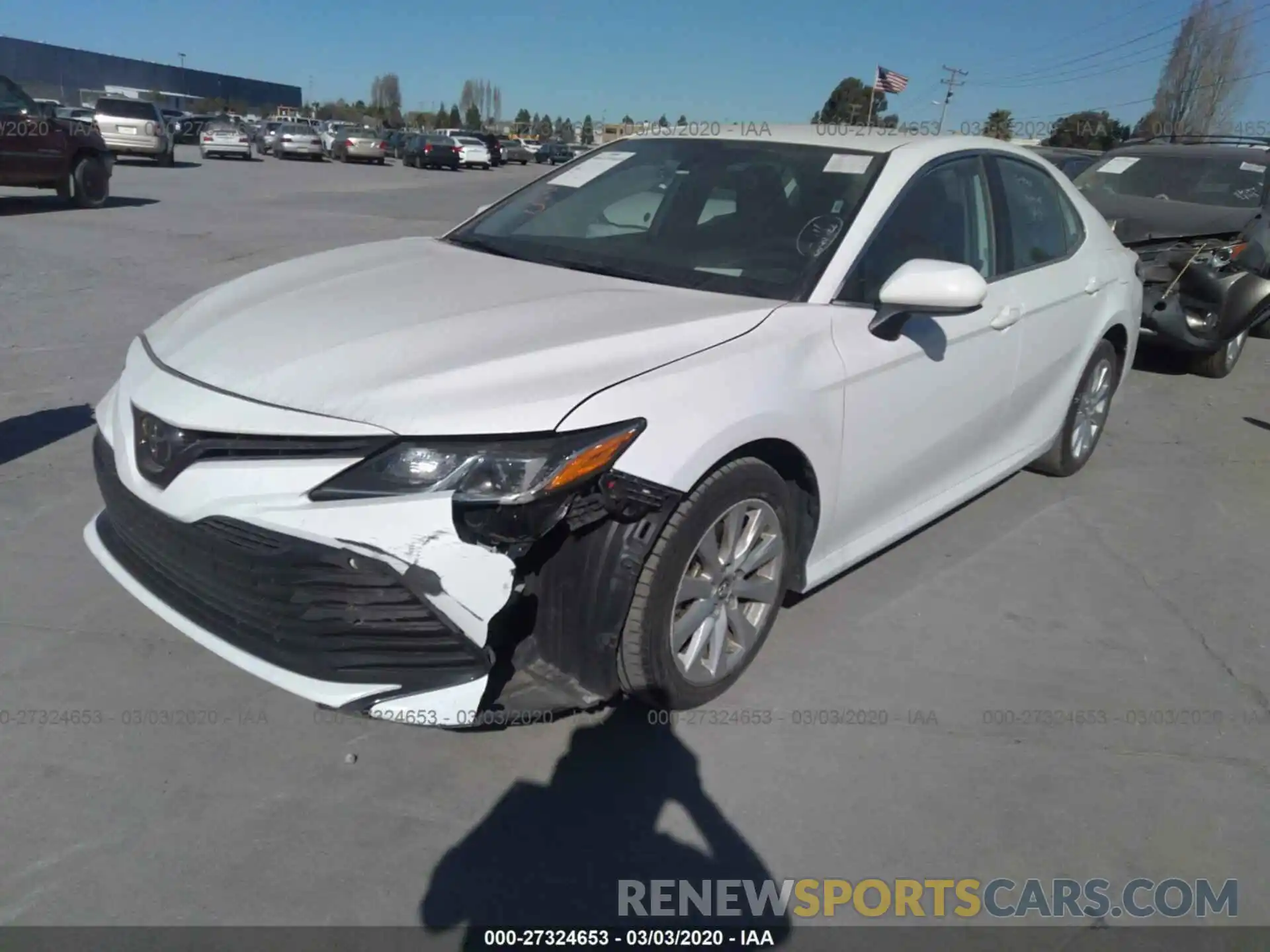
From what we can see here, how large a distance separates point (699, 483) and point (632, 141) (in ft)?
7.19

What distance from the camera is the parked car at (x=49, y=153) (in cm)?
1352

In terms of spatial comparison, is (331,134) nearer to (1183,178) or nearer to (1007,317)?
(1183,178)

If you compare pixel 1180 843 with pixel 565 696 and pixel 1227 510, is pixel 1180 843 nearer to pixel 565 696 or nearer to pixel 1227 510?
pixel 565 696

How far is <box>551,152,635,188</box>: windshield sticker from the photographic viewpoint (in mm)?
4125

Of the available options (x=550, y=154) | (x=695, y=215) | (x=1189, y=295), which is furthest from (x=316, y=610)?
(x=550, y=154)

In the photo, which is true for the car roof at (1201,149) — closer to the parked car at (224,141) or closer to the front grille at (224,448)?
the front grille at (224,448)

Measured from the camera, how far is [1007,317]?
3.87 m

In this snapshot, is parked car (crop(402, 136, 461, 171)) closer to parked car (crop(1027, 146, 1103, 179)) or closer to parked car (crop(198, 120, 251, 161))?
parked car (crop(198, 120, 251, 161))

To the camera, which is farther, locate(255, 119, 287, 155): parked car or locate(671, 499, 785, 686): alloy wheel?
locate(255, 119, 287, 155): parked car

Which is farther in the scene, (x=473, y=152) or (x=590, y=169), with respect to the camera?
(x=473, y=152)

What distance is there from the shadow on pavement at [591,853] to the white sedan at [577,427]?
10.2 inches

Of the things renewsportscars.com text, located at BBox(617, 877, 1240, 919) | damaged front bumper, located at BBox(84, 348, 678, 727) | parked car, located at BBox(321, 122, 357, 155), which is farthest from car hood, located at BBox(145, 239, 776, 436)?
parked car, located at BBox(321, 122, 357, 155)

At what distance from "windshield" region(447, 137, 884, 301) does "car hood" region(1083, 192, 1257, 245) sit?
15.2 feet

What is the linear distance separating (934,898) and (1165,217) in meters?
7.59
